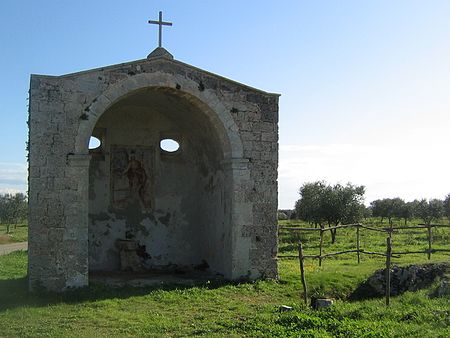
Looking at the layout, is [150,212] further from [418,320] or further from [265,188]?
[418,320]

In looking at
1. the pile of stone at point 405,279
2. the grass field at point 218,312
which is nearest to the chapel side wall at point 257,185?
the grass field at point 218,312

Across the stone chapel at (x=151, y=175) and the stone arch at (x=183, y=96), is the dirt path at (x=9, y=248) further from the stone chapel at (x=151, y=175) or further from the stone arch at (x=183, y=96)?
the stone arch at (x=183, y=96)

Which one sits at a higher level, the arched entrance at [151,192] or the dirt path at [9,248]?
the arched entrance at [151,192]

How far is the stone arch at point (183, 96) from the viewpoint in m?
10.3

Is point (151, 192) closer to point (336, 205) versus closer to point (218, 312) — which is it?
point (218, 312)

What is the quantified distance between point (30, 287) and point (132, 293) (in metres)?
1.99

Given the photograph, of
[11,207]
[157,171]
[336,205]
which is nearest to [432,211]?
[336,205]

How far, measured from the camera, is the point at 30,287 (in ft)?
31.8

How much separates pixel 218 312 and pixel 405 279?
385 centimetres

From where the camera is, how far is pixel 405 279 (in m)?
9.72

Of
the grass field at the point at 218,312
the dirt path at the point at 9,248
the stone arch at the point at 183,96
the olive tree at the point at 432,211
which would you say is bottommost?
the dirt path at the point at 9,248

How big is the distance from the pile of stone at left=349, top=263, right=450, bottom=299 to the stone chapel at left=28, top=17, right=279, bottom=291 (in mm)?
2290

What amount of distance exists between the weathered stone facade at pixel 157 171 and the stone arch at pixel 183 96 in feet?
0.07

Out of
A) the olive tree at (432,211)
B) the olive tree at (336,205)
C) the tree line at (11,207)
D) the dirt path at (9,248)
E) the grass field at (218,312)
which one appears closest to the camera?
the grass field at (218,312)
